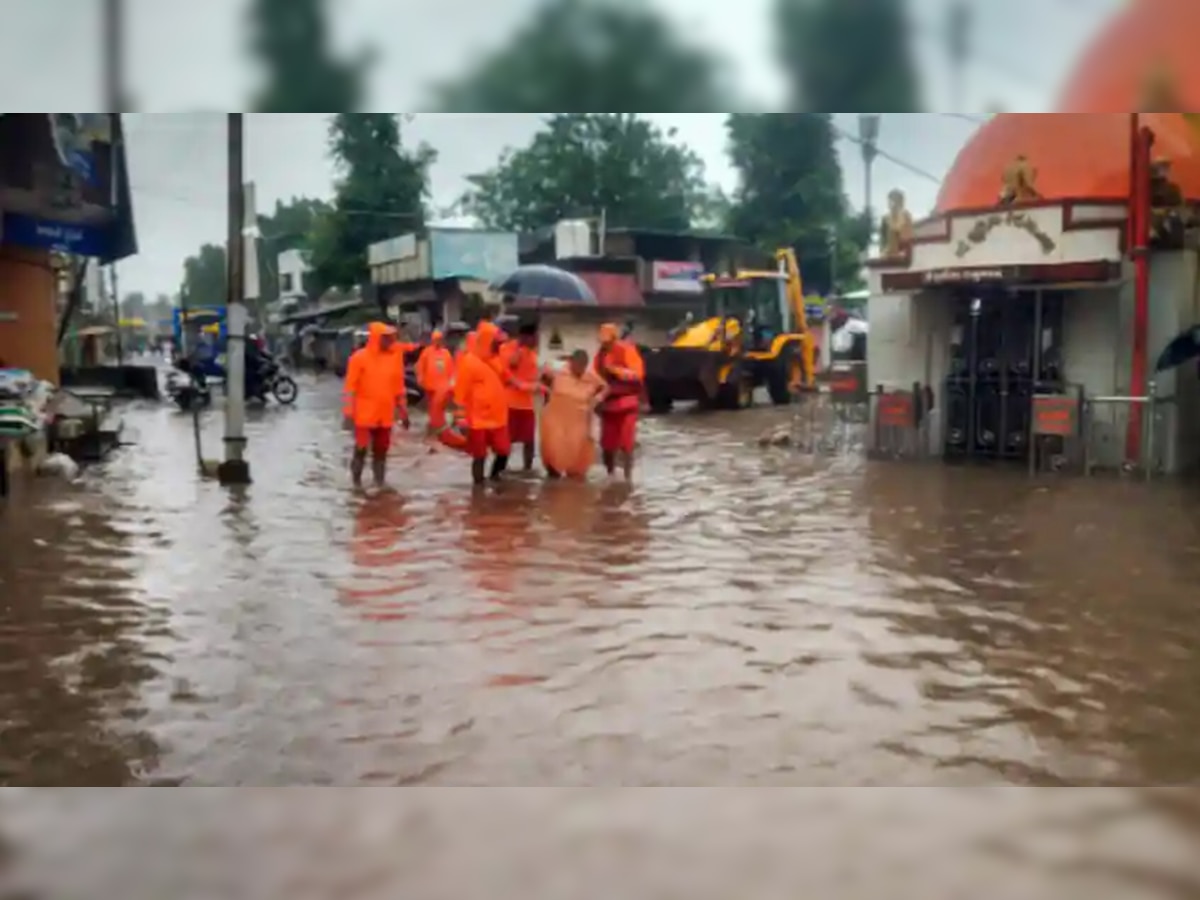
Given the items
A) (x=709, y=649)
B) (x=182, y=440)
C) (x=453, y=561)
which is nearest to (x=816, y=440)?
(x=182, y=440)

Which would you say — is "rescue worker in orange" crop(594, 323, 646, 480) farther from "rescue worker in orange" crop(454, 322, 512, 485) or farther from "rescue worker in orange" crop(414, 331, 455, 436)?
"rescue worker in orange" crop(414, 331, 455, 436)

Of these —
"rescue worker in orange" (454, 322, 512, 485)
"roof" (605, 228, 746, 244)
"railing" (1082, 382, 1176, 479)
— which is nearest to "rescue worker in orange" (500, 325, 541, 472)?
"rescue worker in orange" (454, 322, 512, 485)

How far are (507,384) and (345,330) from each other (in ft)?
116

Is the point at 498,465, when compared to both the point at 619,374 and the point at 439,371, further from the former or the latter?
the point at 439,371

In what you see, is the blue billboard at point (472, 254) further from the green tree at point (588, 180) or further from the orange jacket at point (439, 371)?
the orange jacket at point (439, 371)

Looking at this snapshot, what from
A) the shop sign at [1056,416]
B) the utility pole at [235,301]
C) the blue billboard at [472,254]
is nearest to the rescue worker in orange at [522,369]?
the utility pole at [235,301]

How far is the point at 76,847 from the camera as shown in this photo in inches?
145

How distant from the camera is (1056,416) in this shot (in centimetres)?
1295

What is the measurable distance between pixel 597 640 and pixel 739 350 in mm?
19337

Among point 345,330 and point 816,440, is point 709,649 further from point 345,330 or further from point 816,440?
point 345,330

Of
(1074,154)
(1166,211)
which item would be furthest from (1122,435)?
(1074,154)

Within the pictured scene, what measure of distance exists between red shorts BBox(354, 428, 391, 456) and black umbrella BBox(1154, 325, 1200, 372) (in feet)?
23.0

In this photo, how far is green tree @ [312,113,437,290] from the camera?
1665 inches

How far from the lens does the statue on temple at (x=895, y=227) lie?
1490cm
